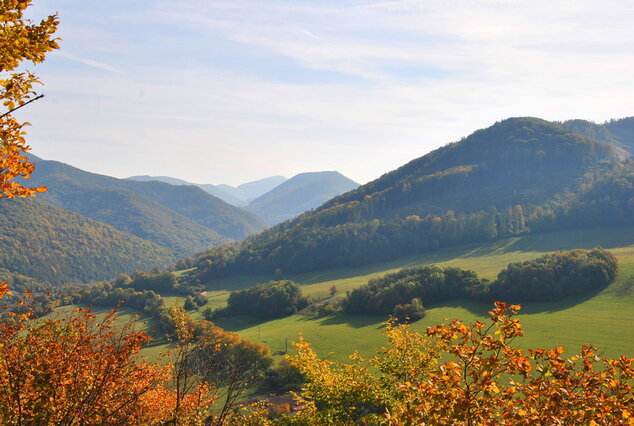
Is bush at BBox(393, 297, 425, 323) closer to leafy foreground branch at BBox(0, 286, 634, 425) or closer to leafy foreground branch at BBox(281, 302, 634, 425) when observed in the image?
leafy foreground branch at BBox(0, 286, 634, 425)

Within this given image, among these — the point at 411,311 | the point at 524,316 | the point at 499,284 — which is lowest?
the point at 411,311

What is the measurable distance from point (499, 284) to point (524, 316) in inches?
609

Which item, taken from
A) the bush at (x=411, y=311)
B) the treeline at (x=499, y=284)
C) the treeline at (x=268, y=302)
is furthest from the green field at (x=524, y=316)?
the treeline at (x=268, y=302)

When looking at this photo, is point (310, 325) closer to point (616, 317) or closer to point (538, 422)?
point (616, 317)

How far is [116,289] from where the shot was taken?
572 ft

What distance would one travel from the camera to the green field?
76125 millimetres

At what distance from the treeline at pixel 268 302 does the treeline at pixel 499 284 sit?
25023 millimetres

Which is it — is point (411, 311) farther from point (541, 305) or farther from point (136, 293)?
point (136, 293)

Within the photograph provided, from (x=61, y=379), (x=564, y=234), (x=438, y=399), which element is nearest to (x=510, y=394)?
(x=438, y=399)

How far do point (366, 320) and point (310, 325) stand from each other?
16384 mm

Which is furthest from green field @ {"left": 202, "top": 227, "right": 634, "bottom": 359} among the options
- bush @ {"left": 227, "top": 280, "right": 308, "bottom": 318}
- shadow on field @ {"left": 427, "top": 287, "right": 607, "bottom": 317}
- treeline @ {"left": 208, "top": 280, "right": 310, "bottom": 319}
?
bush @ {"left": 227, "top": 280, "right": 308, "bottom": 318}

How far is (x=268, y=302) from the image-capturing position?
13938 centimetres

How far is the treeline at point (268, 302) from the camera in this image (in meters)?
138

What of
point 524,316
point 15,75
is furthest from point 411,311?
point 15,75
